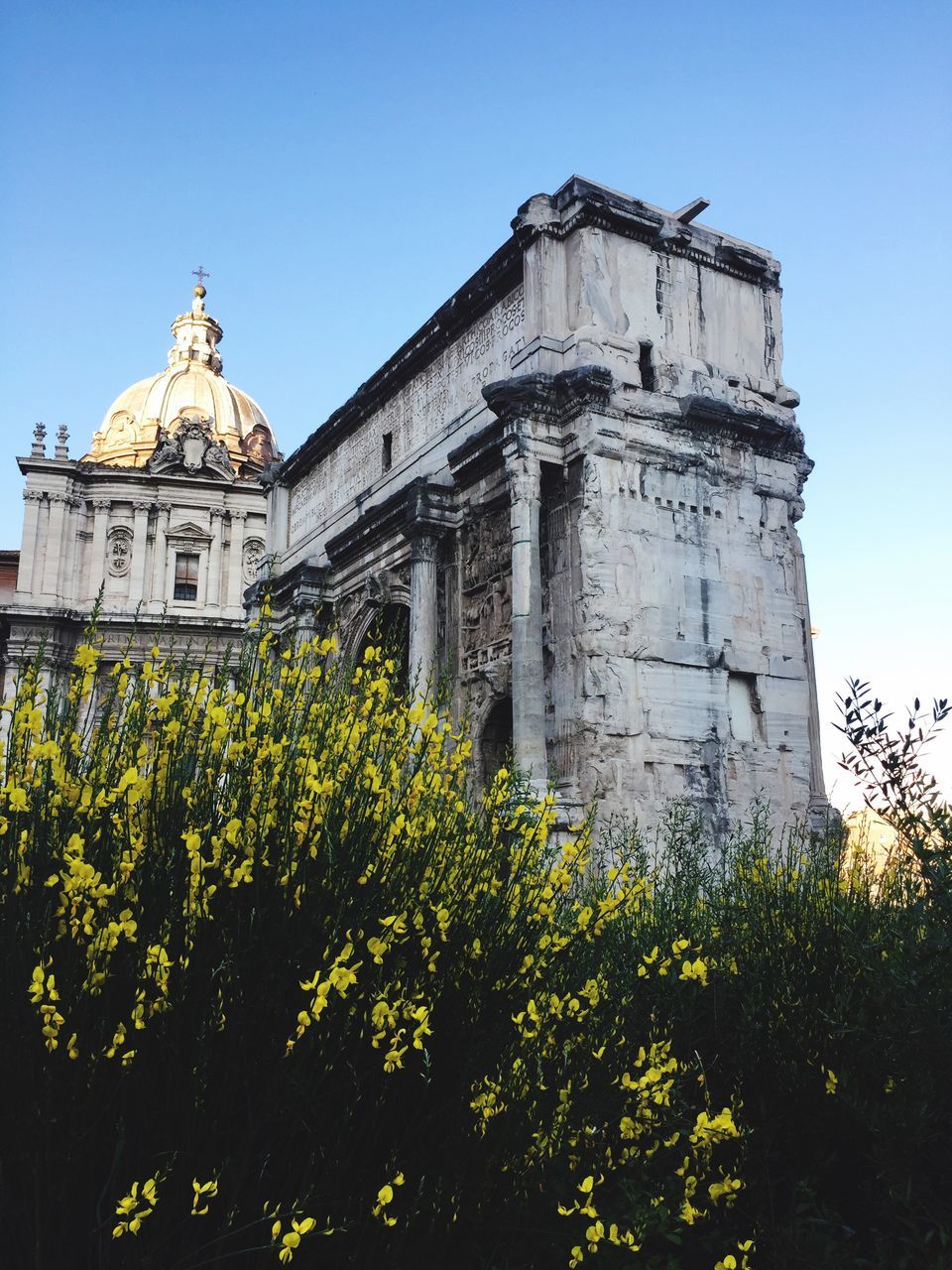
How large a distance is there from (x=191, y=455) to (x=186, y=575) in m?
4.22

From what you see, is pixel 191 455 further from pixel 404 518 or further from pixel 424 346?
pixel 404 518

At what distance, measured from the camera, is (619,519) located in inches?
546

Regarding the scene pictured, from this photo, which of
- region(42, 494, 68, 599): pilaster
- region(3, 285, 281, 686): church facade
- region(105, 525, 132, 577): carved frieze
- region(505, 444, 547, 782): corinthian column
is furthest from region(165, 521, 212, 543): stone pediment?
region(505, 444, 547, 782): corinthian column

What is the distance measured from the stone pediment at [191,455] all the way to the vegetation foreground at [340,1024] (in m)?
33.0

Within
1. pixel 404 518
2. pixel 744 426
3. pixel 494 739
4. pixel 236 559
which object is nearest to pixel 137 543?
pixel 236 559

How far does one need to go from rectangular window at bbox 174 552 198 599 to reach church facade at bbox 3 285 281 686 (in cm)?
3

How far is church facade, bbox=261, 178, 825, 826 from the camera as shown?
44.3ft

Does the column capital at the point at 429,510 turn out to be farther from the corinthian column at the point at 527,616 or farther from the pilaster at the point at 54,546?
the pilaster at the point at 54,546

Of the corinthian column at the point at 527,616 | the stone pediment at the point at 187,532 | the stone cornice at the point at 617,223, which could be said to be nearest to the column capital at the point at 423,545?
the corinthian column at the point at 527,616

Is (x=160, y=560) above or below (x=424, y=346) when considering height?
above

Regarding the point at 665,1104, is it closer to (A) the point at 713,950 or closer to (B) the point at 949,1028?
(B) the point at 949,1028

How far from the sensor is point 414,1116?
413 cm

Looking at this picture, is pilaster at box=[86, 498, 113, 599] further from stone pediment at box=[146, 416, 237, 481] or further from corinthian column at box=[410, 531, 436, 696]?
corinthian column at box=[410, 531, 436, 696]

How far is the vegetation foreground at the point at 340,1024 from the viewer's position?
12.1 ft
